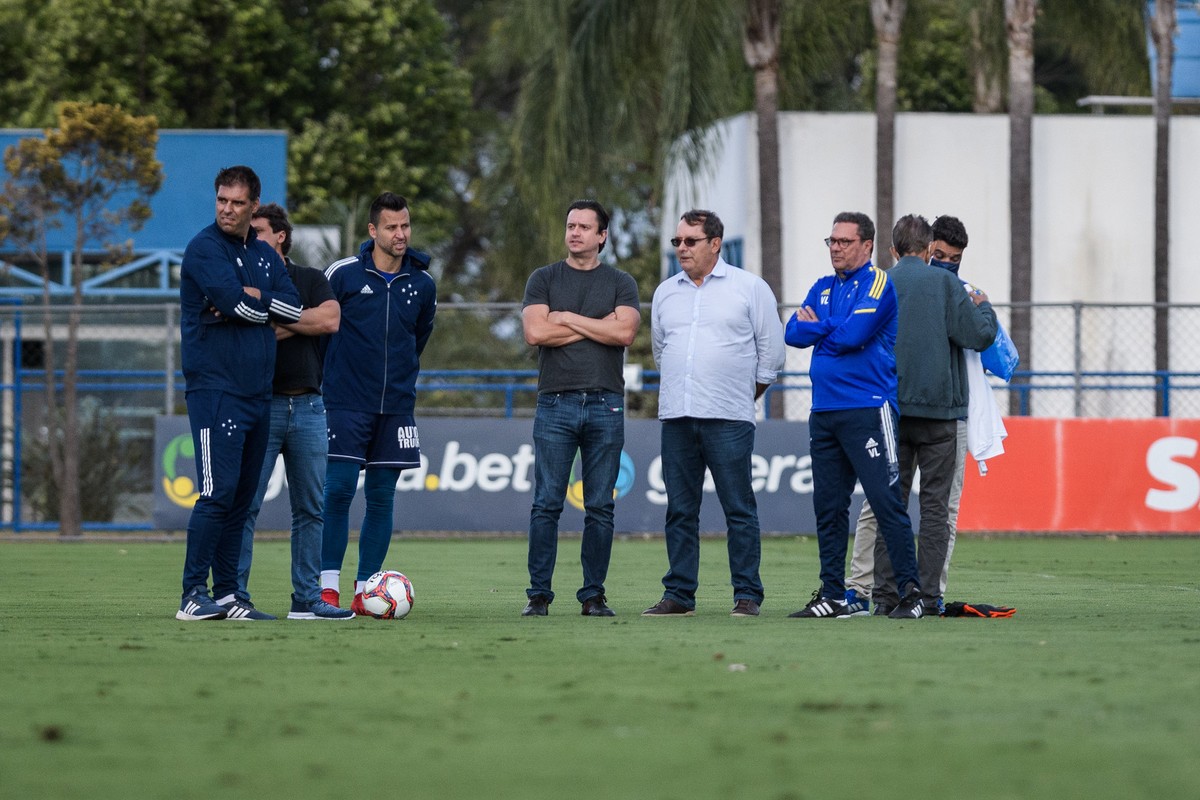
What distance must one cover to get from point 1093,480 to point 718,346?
30.7 feet

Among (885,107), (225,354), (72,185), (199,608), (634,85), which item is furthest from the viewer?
(885,107)

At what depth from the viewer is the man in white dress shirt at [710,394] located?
27.3 ft

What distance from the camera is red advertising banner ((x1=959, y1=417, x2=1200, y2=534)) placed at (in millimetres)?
16547

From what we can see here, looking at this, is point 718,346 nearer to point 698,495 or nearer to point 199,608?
point 698,495

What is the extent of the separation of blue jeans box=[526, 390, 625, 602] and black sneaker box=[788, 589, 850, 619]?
0.95m

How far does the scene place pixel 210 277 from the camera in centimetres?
757

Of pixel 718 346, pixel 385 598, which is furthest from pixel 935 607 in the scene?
pixel 385 598

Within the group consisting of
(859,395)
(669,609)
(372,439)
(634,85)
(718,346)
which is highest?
(634,85)

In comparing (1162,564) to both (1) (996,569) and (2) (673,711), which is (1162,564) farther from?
(2) (673,711)

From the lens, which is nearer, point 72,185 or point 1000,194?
point 72,185

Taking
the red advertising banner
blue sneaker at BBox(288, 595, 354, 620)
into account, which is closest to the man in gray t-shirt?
blue sneaker at BBox(288, 595, 354, 620)

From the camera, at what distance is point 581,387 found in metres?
8.34

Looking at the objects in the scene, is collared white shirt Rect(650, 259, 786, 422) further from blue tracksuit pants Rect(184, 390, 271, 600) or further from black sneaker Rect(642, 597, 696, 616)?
blue tracksuit pants Rect(184, 390, 271, 600)

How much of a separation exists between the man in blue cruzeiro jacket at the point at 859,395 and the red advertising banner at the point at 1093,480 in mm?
8594
